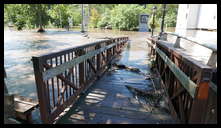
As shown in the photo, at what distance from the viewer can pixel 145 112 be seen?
268 centimetres

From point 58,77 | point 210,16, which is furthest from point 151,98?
point 210,16

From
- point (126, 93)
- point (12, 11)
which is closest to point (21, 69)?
point (126, 93)

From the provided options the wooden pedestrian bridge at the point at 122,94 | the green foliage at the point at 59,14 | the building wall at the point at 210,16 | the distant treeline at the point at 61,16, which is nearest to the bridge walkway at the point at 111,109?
the wooden pedestrian bridge at the point at 122,94

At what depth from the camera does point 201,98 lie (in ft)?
5.29

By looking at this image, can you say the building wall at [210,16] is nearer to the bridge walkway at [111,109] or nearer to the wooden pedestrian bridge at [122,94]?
the wooden pedestrian bridge at [122,94]

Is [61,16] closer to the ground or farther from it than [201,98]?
farther from it

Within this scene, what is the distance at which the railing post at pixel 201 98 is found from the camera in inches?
60.3

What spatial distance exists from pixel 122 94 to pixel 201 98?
1899 mm

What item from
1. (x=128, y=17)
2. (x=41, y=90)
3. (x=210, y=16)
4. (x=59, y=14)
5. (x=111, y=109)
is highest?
(x=59, y=14)

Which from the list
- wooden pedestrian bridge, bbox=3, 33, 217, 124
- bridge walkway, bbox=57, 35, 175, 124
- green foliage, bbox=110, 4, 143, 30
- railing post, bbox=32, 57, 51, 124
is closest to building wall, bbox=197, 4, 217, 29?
wooden pedestrian bridge, bbox=3, 33, 217, 124

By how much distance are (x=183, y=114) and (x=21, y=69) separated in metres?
4.69

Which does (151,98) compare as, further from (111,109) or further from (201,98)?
(201,98)
